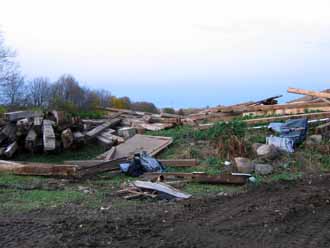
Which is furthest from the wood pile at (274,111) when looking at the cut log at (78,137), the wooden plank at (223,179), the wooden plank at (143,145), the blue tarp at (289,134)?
the wooden plank at (223,179)

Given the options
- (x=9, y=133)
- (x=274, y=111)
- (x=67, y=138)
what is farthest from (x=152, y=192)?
(x=274, y=111)

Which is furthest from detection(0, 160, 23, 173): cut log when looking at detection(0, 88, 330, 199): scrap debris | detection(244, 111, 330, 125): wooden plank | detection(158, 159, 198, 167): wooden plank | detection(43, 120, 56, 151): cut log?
detection(244, 111, 330, 125): wooden plank

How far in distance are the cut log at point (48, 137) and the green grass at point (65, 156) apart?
1.10 feet

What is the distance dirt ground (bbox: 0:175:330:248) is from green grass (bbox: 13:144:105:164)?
5132 millimetres

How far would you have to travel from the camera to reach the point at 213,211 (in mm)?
6227

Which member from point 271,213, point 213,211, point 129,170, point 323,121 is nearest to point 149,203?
point 213,211

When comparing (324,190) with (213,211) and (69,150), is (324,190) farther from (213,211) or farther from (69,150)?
(69,150)

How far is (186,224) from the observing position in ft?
18.1

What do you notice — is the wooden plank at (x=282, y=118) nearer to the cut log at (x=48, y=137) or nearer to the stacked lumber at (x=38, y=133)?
the stacked lumber at (x=38, y=133)

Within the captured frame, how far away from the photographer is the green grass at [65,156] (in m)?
11.5

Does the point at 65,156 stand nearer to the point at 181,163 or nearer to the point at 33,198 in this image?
the point at 181,163

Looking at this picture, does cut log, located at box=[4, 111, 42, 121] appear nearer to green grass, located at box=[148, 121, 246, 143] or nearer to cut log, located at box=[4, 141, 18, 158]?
cut log, located at box=[4, 141, 18, 158]

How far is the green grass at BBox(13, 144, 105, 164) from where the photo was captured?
11.5 metres

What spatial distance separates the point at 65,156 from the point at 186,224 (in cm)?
691
